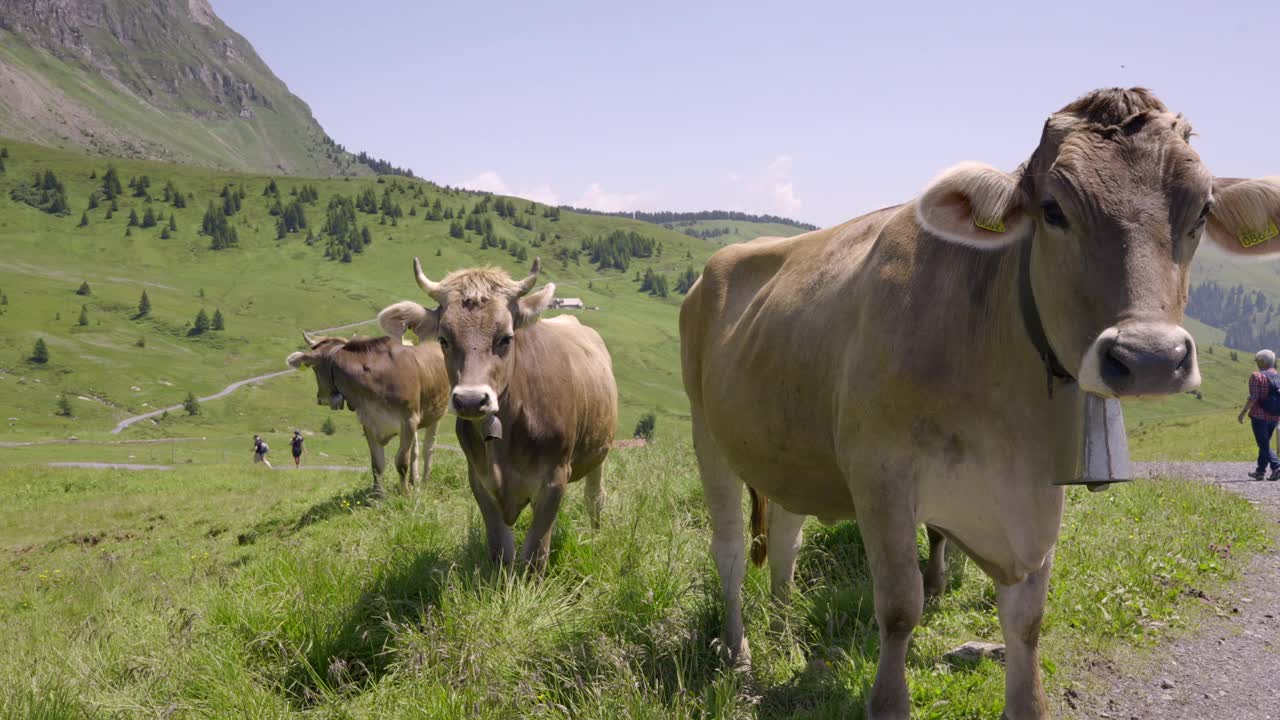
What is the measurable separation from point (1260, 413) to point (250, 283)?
169114mm

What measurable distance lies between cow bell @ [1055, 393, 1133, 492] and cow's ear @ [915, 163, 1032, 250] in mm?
Result: 642

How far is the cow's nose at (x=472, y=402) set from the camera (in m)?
6.06

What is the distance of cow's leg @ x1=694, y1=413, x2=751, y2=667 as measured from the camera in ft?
16.8

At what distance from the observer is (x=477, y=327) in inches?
261

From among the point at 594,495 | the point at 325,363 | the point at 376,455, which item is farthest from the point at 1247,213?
the point at 325,363

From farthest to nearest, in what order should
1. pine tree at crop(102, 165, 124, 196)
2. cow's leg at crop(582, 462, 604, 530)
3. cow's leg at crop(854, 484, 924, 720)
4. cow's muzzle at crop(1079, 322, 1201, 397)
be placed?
pine tree at crop(102, 165, 124, 196) → cow's leg at crop(582, 462, 604, 530) → cow's leg at crop(854, 484, 924, 720) → cow's muzzle at crop(1079, 322, 1201, 397)

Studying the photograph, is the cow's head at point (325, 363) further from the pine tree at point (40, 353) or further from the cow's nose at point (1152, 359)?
the pine tree at point (40, 353)

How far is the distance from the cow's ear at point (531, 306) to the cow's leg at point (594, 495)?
203 cm

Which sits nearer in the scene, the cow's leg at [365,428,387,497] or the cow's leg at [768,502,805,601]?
the cow's leg at [768,502,805,601]

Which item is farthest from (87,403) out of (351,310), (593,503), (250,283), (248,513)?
(593,503)

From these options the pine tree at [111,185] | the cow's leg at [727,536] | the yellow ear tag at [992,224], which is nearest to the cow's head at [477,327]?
the cow's leg at [727,536]

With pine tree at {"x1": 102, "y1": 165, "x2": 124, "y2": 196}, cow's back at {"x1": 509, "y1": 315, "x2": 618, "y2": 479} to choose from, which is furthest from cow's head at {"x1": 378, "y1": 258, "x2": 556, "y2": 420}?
pine tree at {"x1": 102, "y1": 165, "x2": 124, "y2": 196}

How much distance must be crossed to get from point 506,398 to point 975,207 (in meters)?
4.83

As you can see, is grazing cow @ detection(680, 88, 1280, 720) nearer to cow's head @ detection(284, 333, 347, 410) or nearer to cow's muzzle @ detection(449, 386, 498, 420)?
cow's muzzle @ detection(449, 386, 498, 420)
